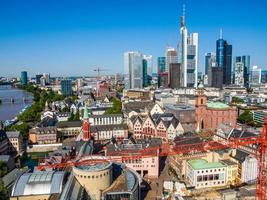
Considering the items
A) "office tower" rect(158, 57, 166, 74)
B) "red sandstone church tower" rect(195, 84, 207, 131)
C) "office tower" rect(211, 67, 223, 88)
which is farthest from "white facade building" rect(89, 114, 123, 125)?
"office tower" rect(158, 57, 166, 74)

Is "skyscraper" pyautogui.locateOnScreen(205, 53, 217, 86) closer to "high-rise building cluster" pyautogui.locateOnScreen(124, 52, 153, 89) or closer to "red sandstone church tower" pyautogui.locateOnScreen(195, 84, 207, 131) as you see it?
"high-rise building cluster" pyautogui.locateOnScreen(124, 52, 153, 89)

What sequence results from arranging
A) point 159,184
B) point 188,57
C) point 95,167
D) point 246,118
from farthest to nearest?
point 188,57 → point 246,118 → point 159,184 → point 95,167

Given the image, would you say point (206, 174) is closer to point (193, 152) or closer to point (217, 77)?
point (193, 152)

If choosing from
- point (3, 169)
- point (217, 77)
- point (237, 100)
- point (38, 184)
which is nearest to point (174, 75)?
Answer: point (217, 77)

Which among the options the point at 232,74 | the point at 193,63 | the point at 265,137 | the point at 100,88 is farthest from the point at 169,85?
the point at 265,137

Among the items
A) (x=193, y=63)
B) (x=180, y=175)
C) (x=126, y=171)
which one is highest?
(x=193, y=63)

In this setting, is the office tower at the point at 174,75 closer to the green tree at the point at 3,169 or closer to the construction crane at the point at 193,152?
the construction crane at the point at 193,152

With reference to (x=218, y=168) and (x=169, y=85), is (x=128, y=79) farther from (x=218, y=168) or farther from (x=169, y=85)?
(x=218, y=168)
